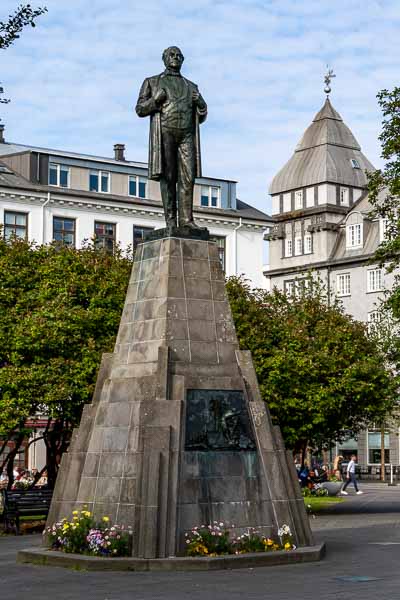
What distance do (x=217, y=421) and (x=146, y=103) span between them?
20.4ft

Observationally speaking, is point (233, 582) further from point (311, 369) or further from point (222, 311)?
point (311, 369)

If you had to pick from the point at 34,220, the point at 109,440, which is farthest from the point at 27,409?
the point at 34,220

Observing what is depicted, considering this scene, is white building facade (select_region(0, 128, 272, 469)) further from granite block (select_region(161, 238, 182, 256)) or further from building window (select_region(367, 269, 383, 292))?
granite block (select_region(161, 238, 182, 256))

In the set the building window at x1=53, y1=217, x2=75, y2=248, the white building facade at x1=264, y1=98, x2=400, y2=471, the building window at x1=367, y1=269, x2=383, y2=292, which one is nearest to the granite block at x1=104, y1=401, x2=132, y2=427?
the building window at x1=53, y1=217, x2=75, y2=248

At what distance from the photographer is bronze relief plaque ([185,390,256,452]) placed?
60.0ft

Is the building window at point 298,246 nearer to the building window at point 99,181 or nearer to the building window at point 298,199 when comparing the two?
the building window at point 298,199

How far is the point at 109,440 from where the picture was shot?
19.0 meters

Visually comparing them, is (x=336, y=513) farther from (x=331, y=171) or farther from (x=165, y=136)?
(x=331, y=171)

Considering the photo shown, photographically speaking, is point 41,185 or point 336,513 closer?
point 336,513

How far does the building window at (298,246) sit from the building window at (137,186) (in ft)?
69.4

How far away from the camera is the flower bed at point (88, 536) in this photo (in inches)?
695

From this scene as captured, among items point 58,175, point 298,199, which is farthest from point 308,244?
point 58,175

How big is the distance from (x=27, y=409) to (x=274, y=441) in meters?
11.8

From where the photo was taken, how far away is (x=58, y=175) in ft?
222
